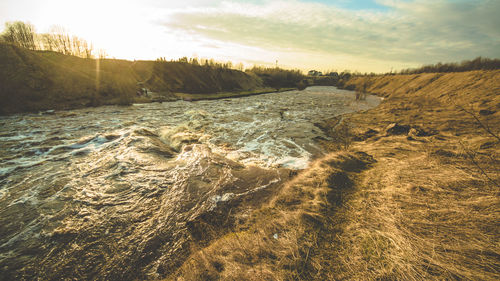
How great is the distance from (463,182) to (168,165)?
6.29m

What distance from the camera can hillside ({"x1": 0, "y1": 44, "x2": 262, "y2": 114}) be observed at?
33.8 feet

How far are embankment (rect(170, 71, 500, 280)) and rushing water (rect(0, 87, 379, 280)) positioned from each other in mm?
824

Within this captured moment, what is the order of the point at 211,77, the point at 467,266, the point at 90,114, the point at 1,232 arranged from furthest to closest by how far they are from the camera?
the point at 211,77, the point at 90,114, the point at 1,232, the point at 467,266

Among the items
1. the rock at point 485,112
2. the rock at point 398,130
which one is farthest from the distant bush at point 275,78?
the rock at point 398,130

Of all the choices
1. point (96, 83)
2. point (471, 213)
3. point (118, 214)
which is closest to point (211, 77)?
point (96, 83)

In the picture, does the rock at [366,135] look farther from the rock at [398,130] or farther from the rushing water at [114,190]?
the rushing water at [114,190]

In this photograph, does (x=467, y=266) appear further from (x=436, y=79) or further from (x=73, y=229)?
(x=436, y=79)

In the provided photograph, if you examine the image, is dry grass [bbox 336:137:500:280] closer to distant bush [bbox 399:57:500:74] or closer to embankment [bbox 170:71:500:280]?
embankment [bbox 170:71:500:280]

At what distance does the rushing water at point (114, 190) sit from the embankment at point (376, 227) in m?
0.82

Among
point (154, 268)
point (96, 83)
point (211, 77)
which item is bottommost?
point (154, 268)

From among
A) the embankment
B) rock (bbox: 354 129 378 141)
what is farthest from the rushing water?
rock (bbox: 354 129 378 141)

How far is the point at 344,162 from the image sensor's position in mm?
4727

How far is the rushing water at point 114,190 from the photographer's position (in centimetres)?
229

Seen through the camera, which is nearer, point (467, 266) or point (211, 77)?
point (467, 266)
